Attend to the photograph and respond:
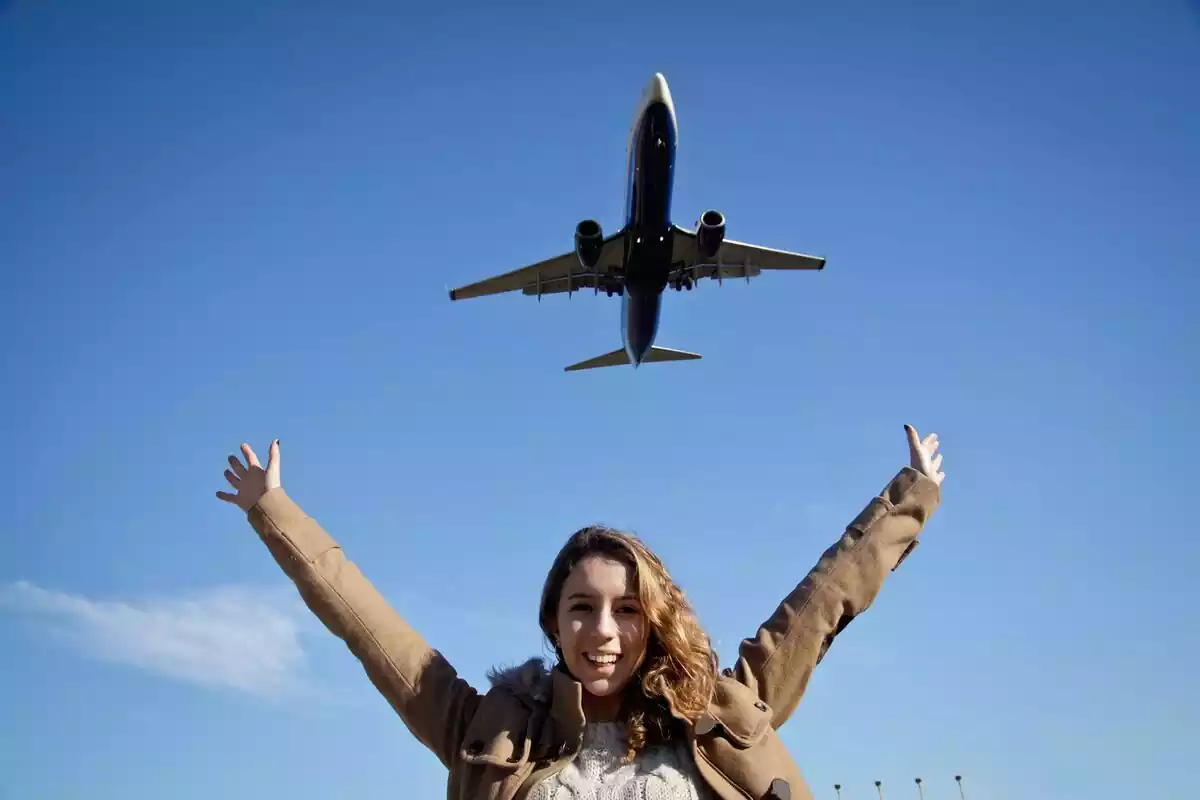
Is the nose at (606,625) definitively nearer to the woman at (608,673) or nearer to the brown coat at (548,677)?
the woman at (608,673)

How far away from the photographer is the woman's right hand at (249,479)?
9.69ft

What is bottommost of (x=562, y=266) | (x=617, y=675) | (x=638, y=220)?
(x=617, y=675)

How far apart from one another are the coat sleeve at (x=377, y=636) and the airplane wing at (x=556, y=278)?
22.7 meters

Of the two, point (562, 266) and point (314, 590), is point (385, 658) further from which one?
point (562, 266)

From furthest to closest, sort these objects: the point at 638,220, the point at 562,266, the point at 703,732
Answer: the point at 562,266
the point at 638,220
the point at 703,732

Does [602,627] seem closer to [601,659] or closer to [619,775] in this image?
[601,659]

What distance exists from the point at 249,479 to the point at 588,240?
2051 centimetres

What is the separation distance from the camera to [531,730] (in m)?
2.57

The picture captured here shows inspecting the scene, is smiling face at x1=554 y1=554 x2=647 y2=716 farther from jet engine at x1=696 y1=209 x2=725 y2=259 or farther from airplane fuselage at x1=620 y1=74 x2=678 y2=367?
jet engine at x1=696 y1=209 x2=725 y2=259

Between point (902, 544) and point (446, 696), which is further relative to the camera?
point (902, 544)

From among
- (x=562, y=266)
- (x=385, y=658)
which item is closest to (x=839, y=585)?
(x=385, y=658)

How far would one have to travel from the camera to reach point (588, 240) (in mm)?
22922

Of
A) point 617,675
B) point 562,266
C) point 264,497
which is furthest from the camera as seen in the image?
point 562,266

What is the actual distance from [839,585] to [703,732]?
0.71 metres
